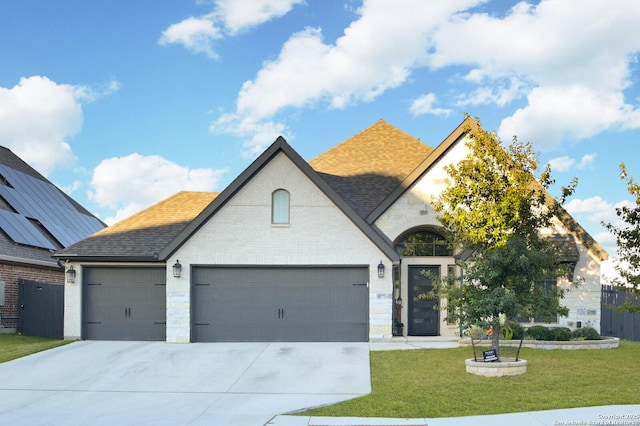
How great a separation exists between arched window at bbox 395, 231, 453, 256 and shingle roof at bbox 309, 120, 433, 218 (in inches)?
61.8

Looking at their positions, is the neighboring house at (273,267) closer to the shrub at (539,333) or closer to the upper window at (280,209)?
the upper window at (280,209)

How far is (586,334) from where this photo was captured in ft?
59.5

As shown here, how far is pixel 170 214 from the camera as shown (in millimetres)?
22562

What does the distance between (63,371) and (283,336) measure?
634 cm

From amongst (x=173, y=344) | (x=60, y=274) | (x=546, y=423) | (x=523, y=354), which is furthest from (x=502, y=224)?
(x=60, y=274)

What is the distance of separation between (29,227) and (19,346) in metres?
9.63

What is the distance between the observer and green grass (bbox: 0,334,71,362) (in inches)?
665

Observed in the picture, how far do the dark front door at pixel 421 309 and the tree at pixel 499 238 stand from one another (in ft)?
17.3

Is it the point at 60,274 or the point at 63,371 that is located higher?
the point at 60,274

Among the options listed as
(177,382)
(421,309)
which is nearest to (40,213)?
(421,309)

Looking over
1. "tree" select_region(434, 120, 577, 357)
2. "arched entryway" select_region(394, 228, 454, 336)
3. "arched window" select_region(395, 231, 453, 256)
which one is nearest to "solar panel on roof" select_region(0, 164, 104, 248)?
"arched window" select_region(395, 231, 453, 256)

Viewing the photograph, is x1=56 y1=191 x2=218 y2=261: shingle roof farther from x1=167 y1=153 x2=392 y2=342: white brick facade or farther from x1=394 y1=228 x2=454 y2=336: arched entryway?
x1=394 y1=228 x2=454 y2=336: arched entryway

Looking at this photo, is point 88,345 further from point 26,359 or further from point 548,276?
point 548,276

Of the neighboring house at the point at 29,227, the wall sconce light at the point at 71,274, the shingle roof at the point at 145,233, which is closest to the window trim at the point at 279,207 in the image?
the shingle roof at the point at 145,233
